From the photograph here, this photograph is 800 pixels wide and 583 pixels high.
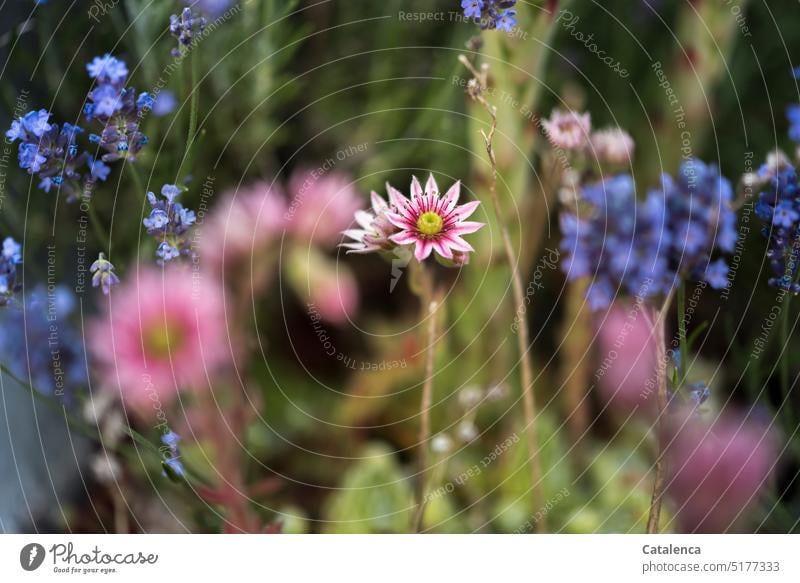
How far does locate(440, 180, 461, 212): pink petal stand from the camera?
1.34ft

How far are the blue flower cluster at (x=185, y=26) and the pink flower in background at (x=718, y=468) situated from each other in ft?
1.10

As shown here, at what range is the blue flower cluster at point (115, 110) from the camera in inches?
14.9

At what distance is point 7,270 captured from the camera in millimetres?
391

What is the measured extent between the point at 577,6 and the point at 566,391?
0.24 metres

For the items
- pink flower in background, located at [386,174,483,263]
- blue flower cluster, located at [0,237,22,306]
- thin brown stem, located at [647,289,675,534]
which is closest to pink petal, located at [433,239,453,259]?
pink flower in background, located at [386,174,483,263]

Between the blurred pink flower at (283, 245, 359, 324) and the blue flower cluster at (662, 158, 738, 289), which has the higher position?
the blurred pink flower at (283, 245, 359, 324)

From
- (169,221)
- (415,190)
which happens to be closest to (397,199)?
(415,190)

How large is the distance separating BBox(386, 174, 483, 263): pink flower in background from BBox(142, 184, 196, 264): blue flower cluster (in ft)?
0.32

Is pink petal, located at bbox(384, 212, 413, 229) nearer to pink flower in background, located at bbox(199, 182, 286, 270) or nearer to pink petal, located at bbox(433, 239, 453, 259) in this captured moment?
pink petal, located at bbox(433, 239, 453, 259)

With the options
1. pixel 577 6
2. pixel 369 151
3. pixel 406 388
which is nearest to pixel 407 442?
pixel 406 388

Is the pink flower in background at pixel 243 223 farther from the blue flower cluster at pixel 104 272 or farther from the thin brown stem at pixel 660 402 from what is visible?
the thin brown stem at pixel 660 402

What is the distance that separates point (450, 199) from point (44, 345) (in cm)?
24

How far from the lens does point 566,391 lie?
1.69 ft
